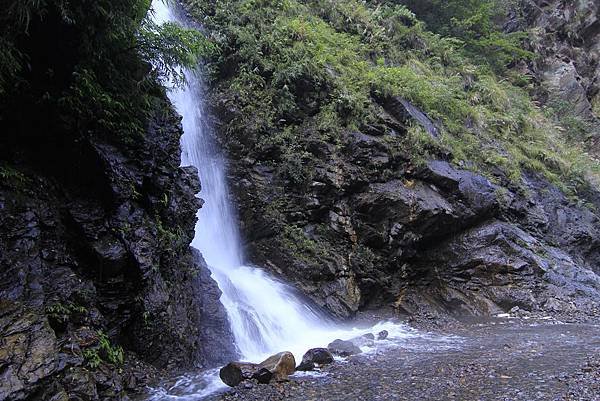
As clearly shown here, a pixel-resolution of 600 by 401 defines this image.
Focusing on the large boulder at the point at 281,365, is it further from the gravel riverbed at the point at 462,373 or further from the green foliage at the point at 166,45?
the green foliage at the point at 166,45

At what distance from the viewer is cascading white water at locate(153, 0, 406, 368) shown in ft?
29.4

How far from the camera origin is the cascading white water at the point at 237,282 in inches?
353

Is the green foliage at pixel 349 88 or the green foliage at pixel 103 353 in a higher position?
the green foliage at pixel 349 88

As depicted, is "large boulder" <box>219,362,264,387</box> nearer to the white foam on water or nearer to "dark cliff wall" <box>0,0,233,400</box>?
the white foam on water

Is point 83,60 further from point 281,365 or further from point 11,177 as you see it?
point 281,365

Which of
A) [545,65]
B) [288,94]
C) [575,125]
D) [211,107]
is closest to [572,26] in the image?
[545,65]

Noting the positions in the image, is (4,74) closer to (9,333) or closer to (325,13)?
(9,333)

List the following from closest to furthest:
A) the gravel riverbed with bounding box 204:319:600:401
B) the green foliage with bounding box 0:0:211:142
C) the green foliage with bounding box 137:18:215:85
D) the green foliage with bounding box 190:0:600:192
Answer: the green foliage with bounding box 0:0:211:142
the gravel riverbed with bounding box 204:319:600:401
the green foliage with bounding box 137:18:215:85
the green foliage with bounding box 190:0:600:192

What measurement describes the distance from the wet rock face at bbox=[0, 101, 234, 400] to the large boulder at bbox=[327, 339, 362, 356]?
185 centimetres

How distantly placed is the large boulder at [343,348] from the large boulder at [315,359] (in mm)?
466

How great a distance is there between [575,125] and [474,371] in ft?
68.7

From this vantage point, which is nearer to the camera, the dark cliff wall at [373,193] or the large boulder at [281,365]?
the large boulder at [281,365]

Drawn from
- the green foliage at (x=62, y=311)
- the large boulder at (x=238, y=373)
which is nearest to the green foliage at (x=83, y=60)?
the green foliage at (x=62, y=311)

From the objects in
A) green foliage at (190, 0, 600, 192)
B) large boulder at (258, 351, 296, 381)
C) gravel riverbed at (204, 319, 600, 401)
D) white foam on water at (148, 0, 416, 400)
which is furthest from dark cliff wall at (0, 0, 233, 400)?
green foliage at (190, 0, 600, 192)
